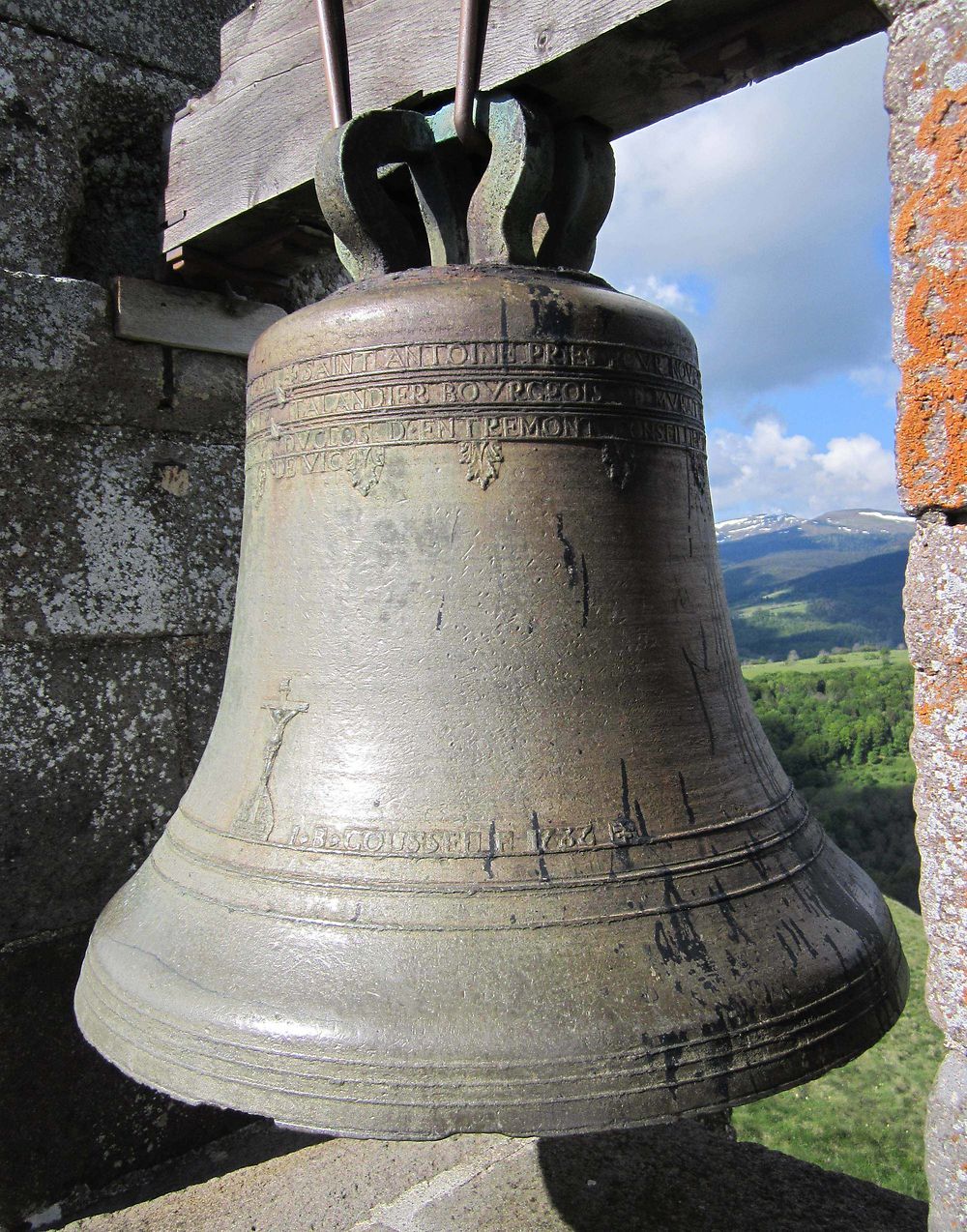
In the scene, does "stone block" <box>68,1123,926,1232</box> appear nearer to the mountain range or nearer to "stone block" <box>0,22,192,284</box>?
"stone block" <box>0,22,192,284</box>

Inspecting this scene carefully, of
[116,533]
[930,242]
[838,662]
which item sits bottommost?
[116,533]

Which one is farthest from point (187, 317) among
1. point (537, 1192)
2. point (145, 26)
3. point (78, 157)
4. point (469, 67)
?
point (537, 1192)

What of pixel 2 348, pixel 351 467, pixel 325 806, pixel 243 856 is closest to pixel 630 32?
pixel 351 467

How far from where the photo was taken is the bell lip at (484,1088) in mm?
939

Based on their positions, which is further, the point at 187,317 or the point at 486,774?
the point at 187,317

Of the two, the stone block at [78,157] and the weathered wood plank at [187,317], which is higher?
the stone block at [78,157]

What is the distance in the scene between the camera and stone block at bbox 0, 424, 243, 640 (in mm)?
2002

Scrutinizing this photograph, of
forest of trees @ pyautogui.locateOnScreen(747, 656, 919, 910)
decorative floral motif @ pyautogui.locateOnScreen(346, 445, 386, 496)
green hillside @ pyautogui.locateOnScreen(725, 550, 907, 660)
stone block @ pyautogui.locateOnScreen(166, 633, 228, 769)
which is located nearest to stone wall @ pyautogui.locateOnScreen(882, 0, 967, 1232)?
decorative floral motif @ pyautogui.locateOnScreen(346, 445, 386, 496)

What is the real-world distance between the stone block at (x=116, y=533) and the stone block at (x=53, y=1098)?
23.4 inches

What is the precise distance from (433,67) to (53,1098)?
2.02 m

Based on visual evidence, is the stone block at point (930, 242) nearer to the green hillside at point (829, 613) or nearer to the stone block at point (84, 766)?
the stone block at point (84, 766)

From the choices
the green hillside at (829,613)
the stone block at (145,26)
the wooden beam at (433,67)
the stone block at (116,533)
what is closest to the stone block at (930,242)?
the wooden beam at (433,67)

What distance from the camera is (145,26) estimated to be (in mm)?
2217

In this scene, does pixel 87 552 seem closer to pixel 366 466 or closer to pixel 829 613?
pixel 366 466
